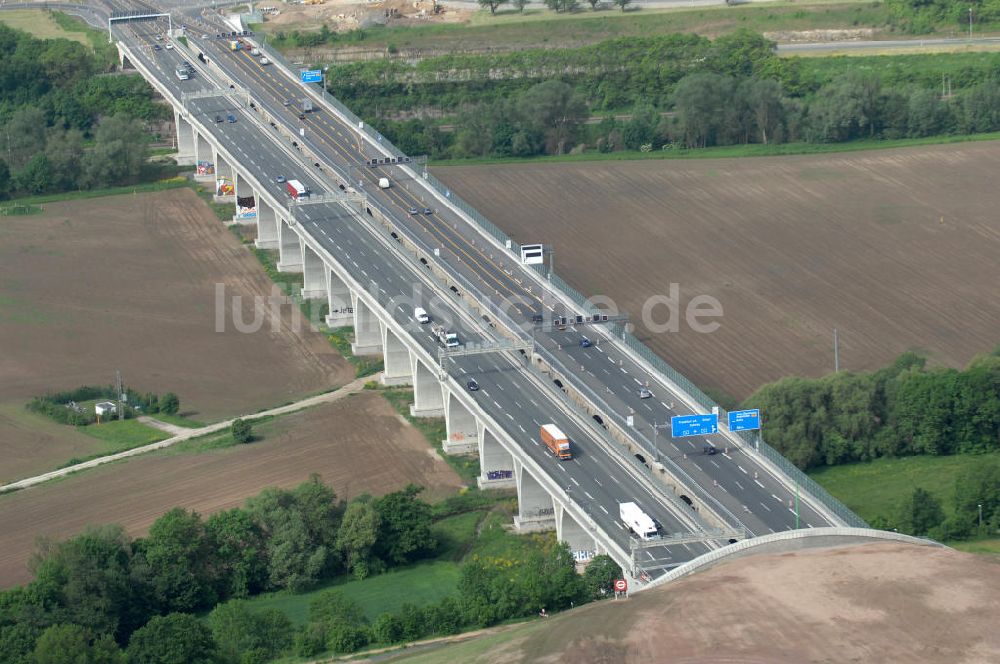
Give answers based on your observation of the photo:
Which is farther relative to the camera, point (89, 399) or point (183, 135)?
point (183, 135)

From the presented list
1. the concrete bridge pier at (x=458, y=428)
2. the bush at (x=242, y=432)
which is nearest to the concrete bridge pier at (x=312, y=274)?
the bush at (x=242, y=432)

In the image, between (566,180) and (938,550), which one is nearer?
(938,550)

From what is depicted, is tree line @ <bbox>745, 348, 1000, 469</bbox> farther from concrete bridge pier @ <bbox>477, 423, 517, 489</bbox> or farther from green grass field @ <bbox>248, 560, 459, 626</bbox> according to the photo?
green grass field @ <bbox>248, 560, 459, 626</bbox>

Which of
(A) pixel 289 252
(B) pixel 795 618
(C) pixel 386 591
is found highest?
(A) pixel 289 252

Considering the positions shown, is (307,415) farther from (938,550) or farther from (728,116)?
(728,116)

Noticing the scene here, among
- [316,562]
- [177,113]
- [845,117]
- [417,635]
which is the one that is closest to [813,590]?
[417,635]

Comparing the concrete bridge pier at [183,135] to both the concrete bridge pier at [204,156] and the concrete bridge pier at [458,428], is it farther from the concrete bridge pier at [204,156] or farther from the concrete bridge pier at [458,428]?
the concrete bridge pier at [458,428]

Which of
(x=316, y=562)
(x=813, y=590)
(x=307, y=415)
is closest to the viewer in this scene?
(x=813, y=590)

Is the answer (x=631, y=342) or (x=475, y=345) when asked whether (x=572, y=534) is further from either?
(x=475, y=345)

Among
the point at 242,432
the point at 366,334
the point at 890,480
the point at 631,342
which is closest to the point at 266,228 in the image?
the point at 366,334
